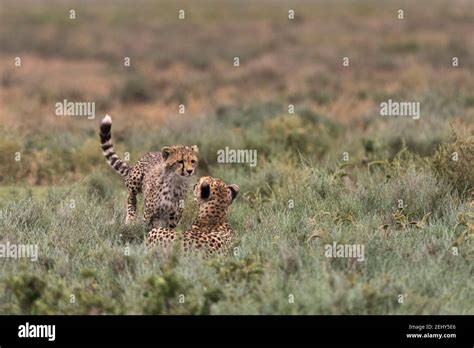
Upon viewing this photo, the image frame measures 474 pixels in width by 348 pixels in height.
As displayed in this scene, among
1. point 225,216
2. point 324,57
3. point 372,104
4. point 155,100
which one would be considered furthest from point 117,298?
point 324,57

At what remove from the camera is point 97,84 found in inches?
1287

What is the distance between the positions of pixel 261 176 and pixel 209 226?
356 centimetres

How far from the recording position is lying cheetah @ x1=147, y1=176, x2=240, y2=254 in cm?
1033

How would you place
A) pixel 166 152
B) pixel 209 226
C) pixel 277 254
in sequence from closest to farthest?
pixel 277 254
pixel 209 226
pixel 166 152

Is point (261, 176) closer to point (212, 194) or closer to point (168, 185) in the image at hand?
point (168, 185)

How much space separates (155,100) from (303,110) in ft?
27.4

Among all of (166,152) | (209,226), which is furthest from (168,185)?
(209,226)

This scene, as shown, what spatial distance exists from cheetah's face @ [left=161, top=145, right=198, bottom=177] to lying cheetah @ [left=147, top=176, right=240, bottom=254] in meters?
0.19

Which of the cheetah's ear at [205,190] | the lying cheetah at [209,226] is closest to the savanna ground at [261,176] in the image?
the lying cheetah at [209,226]

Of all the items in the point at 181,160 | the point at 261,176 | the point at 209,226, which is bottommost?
the point at 209,226

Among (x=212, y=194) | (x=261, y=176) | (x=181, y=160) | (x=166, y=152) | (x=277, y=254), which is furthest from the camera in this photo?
(x=261, y=176)

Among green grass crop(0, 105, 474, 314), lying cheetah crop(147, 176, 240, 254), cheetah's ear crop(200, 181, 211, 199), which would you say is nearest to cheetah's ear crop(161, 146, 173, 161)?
lying cheetah crop(147, 176, 240, 254)

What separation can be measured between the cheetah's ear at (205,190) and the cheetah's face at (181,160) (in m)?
0.23

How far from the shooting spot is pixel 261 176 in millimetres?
14359
